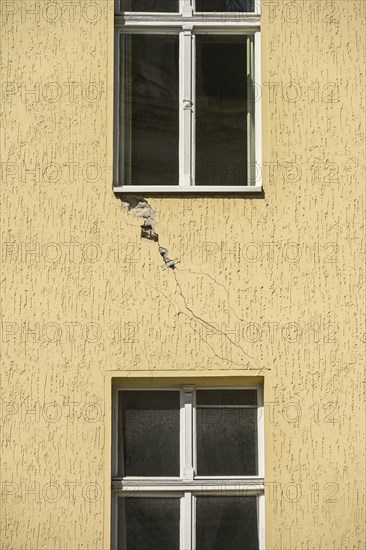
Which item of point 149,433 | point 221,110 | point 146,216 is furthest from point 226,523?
point 221,110

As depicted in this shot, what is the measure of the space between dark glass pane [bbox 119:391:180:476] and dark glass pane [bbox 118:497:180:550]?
17 centimetres

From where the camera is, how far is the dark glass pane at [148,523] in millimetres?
5895

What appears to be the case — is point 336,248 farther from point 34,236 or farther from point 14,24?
point 14,24

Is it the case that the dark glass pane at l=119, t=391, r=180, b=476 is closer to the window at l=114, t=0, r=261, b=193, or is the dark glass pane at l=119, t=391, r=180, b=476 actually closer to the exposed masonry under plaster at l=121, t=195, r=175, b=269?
the exposed masonry under plaster at l=121, t=195, r=175, b=269

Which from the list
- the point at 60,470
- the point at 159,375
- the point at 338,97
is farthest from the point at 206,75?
the point at 60,470

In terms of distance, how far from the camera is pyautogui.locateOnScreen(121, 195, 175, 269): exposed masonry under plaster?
237 inches

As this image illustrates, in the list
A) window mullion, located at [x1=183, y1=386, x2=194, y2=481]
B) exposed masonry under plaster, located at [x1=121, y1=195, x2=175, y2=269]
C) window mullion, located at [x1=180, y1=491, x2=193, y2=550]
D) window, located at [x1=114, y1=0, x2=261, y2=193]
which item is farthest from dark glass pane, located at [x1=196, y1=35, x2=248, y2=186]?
window mullion, located at [x1=180, y1=491, x2=193, y2=550]

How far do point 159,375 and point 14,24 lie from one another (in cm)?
242

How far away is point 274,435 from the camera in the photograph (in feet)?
19.2

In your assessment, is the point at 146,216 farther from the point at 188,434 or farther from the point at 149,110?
the point at 188,434

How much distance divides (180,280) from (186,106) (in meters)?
1.16

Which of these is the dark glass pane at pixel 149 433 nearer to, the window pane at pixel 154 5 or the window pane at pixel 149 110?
the window pane at pixel 149 110

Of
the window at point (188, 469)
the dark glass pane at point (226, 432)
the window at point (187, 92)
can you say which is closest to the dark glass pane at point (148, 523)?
the window at point (188, 469)

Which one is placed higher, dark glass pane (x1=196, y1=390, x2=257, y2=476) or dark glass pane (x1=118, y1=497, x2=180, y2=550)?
dark glass pane (x1=196, y1=390, x2=257, y2=476)
